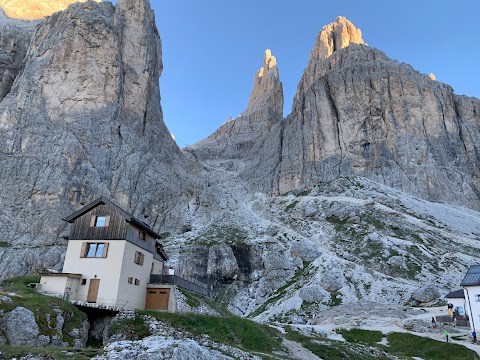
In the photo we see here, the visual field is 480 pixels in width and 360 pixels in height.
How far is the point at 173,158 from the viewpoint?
456 feet

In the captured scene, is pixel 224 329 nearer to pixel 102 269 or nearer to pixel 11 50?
pixel 102 269

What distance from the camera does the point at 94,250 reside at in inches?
1507

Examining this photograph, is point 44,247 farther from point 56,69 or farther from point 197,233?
point 56,69

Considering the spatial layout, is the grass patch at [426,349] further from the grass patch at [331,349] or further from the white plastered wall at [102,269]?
the white plastered wall at [102,269]

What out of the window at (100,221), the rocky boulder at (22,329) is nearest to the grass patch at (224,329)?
the rocky boulder at (22,329)

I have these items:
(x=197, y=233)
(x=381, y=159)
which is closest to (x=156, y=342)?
(x=197, y=233)

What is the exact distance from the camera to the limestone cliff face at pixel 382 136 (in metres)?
130

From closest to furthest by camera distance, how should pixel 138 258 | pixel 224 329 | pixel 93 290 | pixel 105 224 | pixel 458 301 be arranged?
pixel 224 329
pixel 93 290
pixel 105 224
pixel 138 258
pixel 458 301

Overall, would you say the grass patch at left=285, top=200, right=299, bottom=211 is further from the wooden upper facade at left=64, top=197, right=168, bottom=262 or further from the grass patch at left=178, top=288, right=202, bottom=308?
the wooden upper facade at left=64, top=197, right=168, bottom=262

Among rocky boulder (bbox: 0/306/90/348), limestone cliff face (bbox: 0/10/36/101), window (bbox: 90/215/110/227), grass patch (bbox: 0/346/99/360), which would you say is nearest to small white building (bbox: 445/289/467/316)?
window (bbox: 90/215/110/227)

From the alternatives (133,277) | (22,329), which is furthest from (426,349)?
(22,329)

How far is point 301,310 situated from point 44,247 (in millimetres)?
55706

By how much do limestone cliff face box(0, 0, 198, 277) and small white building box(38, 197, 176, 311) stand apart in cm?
4917

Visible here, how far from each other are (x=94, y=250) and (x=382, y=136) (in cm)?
12084
